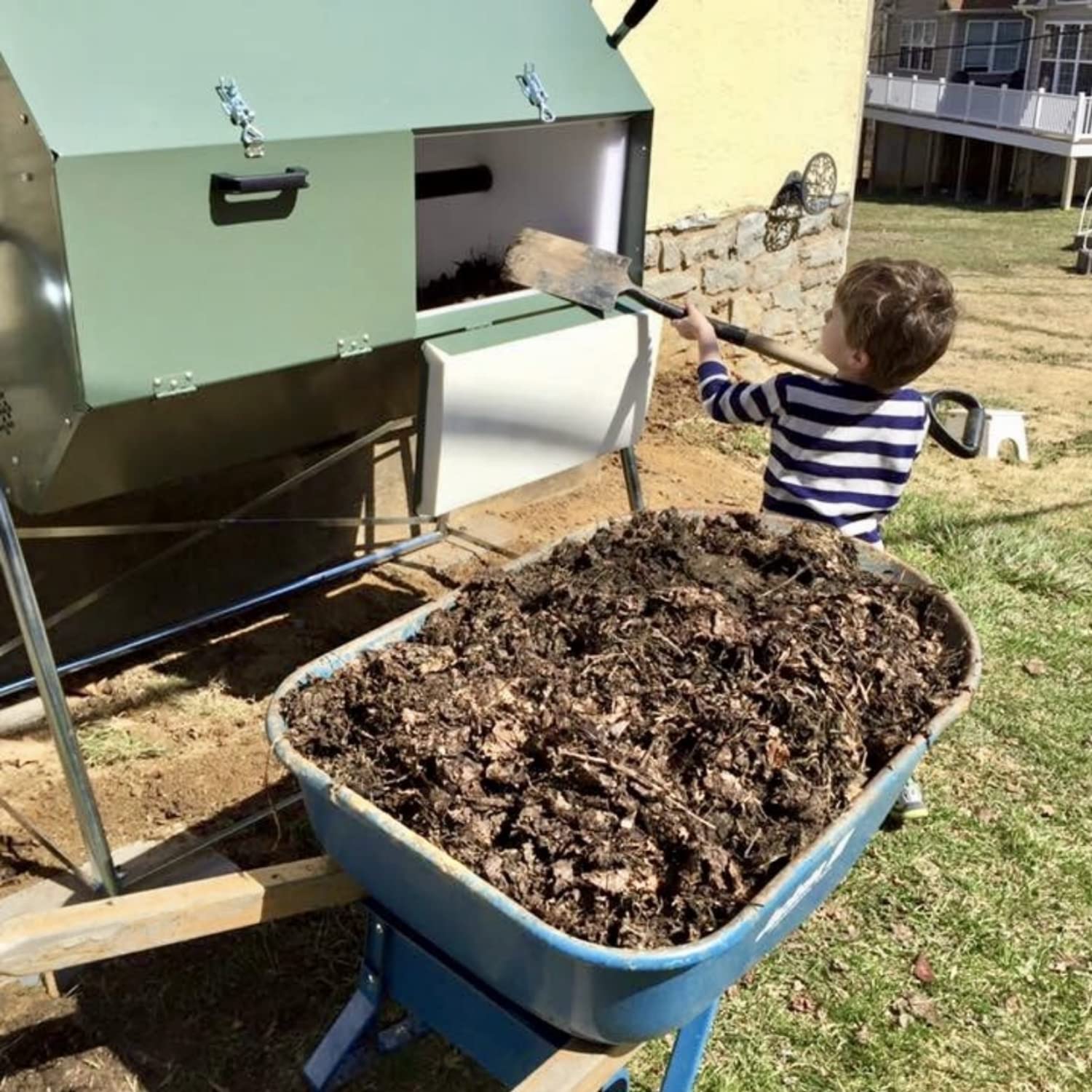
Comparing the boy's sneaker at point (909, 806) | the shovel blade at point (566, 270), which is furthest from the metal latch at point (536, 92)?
the boy's sneaker at point (909, 806)

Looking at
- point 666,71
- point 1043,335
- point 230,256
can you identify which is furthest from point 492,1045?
point 1043,335

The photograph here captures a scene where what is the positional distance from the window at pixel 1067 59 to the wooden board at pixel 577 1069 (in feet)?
93.9

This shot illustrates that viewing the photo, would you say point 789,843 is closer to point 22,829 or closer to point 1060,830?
point 1060,830

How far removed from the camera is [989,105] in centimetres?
2561

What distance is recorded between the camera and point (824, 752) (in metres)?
2.06

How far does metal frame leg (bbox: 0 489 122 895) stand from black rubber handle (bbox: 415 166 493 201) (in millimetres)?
1503

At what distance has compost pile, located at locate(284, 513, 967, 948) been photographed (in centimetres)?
182

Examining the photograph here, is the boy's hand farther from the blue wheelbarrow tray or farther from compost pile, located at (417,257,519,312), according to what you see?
the blue wheelbarrow tray

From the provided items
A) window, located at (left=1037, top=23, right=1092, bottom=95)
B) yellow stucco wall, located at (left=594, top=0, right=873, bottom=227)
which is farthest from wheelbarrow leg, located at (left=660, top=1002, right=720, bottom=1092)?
window, located at (left=1037, top=23, right=1092, bottom=95)

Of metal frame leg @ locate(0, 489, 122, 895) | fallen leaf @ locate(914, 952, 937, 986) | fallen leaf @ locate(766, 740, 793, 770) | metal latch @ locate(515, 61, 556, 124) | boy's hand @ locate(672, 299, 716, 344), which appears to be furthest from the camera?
boy's hand @ locate(672, 299, 716, 344)

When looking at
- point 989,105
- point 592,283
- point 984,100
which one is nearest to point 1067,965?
point 592,283

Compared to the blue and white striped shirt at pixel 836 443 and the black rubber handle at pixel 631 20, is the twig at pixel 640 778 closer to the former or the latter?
the blue and white striped shirt at pixel 836 443

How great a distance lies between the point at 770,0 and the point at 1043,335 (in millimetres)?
5165

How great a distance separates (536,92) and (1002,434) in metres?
4.13
